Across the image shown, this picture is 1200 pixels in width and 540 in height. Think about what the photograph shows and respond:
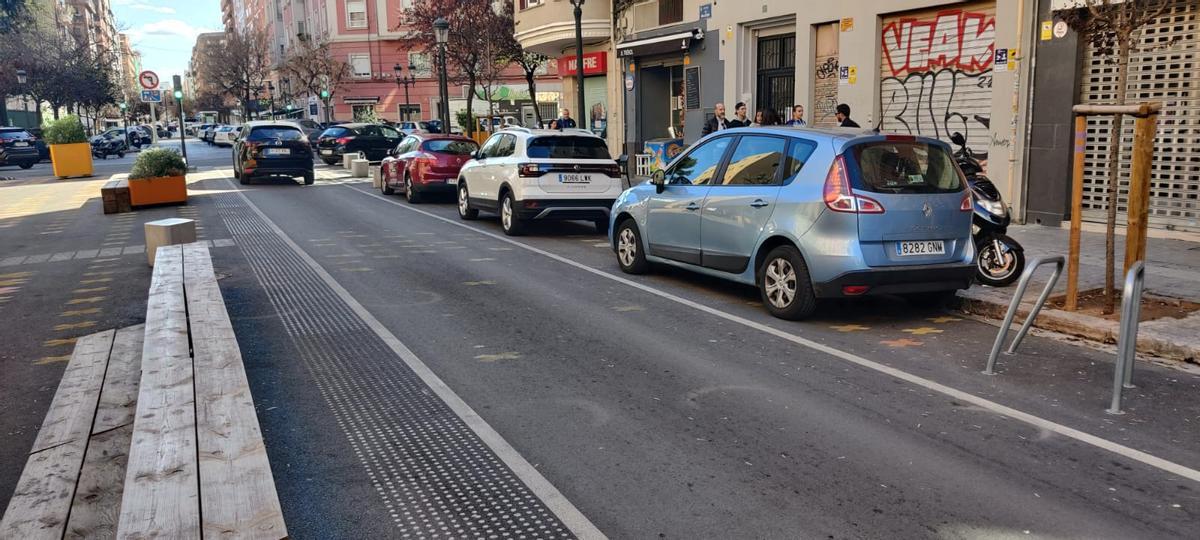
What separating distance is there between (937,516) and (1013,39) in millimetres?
11410

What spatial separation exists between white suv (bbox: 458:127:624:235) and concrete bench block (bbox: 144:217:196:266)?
14.9 feet

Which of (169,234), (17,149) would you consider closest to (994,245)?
(169,234)

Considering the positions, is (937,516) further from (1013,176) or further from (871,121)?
(871,121)

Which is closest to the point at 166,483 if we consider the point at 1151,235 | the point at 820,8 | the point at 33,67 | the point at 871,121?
the point at 1151,235

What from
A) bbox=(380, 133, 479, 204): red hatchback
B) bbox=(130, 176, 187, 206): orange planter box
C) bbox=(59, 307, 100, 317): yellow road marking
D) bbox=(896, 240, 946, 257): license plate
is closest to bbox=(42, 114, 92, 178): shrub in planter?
bbox=(130, 176, 187, 206): orange planter box

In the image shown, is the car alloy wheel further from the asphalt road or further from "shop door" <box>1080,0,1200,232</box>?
"shop door" <box>1080,0,1200,232</box>

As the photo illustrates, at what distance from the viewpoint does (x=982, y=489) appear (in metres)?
Answer: 4.22

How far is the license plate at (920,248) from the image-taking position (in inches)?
293

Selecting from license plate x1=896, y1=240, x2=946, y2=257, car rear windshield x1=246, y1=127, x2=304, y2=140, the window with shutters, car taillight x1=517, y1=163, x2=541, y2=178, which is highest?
the window with shutters

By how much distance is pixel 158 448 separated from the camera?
364cm

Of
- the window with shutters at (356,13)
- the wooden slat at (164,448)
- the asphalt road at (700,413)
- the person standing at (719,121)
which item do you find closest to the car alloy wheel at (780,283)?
the asphalt road at (700,413)

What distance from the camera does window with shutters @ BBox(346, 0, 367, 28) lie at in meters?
65.9

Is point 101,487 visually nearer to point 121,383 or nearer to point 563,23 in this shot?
point 121,383

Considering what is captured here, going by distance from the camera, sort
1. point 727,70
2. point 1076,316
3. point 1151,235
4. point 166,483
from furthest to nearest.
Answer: point 727,70 < point 1151,235 < point 1076,316 < point 166,483
